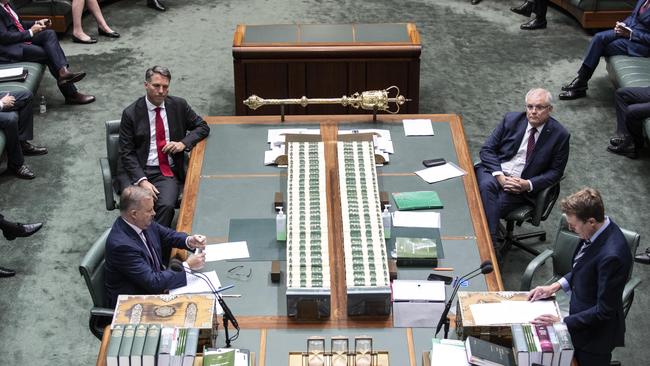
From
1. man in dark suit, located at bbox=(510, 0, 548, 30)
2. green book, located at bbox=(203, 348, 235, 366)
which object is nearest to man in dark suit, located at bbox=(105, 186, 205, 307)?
green book, located at bbox=(203, 348, 235, 366)

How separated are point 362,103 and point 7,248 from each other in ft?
9.64

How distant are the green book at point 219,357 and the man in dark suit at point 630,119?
4900 mm

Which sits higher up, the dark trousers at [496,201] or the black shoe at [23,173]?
the dark trousers at [496,201]

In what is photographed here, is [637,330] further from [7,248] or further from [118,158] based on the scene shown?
[7,248]

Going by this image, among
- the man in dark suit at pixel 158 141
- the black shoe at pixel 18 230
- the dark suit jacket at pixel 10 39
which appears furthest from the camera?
the dark suit jacket at pixel 10 39

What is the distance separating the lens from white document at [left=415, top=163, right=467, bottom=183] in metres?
6.09

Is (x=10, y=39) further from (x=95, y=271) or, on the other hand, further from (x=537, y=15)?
(x=537, y=15)

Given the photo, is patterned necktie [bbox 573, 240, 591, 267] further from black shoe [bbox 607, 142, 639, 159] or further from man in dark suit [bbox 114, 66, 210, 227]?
black shoe [bbox 607, 142, 639, 159]

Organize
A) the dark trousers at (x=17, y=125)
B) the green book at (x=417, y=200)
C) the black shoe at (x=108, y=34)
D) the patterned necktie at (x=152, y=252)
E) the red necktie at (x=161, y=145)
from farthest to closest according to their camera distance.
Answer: the black shoe at (x=108, y=34) < the dark trousers at (x=17, y=125) < the red necktie at (x=161, y=145) < the green book at (x=417, y=200) < the patterned necktie at (x=152, y=252)

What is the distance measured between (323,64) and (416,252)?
3069mm

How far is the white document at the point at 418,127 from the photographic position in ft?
21.9

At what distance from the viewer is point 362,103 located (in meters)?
6.63

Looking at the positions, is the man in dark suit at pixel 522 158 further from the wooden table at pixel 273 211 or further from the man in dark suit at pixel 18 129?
the man in dark suit at pixel 18 129

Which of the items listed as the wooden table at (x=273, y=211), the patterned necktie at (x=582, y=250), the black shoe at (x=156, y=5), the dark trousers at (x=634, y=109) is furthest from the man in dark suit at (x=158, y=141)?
the black shoe at (x=156, y=5)
